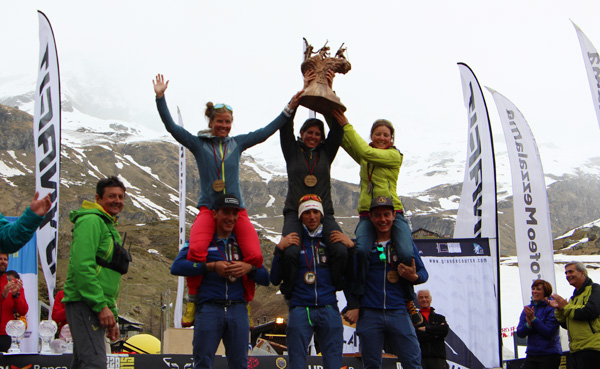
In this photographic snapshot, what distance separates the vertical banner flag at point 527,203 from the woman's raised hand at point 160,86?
7.32 m

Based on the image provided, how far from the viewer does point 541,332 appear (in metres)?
8.12

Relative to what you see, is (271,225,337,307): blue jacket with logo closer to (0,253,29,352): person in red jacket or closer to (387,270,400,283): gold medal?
(387,270,400,283): gold medal

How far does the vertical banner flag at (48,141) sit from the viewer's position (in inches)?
342

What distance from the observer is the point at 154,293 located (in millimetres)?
78875

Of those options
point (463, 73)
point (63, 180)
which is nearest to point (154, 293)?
→ point (463, 73)

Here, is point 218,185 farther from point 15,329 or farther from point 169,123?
point 15,329

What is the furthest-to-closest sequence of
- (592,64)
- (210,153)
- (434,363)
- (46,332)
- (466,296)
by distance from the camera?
(592,64), (466,296), (46,332), (434,363), (210,153)

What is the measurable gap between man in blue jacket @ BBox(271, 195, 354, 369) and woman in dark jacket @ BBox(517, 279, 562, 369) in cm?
410

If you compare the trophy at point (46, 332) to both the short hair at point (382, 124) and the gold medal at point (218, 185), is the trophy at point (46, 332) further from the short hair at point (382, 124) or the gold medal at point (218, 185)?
the short hair at point (382, 124)

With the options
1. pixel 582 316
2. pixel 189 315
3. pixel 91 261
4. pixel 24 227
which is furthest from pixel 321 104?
pixel 582 316

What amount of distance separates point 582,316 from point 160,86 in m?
5.83

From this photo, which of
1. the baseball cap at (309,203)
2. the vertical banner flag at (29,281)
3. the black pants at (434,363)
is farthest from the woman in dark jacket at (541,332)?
the vertical banner flag at (29,281)

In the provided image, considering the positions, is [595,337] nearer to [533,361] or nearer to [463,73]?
[533,361]

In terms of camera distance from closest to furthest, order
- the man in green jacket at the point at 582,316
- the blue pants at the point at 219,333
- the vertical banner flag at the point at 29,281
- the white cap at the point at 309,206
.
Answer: the blue pants at the point at 219,333 → the white cap at the point at 309,206 → the man in green jacket at the point at 582,316 → the vertical banner flag at the point at 29,281
